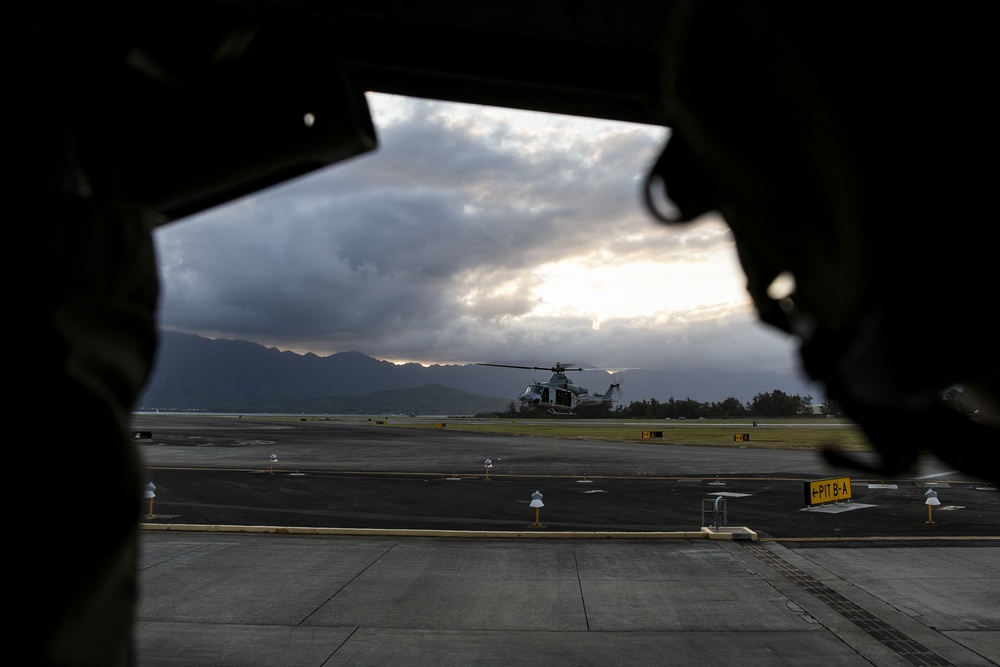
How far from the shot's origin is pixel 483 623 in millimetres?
6652

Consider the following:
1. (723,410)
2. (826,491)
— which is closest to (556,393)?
(826,491)

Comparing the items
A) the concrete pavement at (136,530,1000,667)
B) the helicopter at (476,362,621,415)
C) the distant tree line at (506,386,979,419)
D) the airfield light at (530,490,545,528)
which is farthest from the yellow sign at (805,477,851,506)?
the distant tree line at (506,386,979,419)

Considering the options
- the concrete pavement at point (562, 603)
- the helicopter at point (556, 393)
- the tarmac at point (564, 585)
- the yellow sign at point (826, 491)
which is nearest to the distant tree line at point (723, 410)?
the helicopter at point (556, 393)

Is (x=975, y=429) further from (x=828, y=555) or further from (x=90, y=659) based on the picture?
(x=828, y=555)

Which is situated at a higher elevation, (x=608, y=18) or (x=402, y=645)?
(x=608, y=18)

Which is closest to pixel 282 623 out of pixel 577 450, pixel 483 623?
pixel 483 623

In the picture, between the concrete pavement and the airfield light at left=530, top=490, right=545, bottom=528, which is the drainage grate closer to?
the concrete pavement

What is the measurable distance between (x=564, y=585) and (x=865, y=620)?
339 centimetres

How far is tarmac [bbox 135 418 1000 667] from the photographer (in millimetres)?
5949

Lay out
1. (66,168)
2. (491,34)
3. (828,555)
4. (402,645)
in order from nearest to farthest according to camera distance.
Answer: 1. (66,168)
2. (491,34)
3. (402,645)
4. (828,555)

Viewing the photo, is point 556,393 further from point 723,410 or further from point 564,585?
point 723,410

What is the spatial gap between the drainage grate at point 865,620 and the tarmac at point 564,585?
0.03m

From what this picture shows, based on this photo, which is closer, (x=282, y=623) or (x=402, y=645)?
(x=402, y=645)

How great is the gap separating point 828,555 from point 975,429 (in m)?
10.2
